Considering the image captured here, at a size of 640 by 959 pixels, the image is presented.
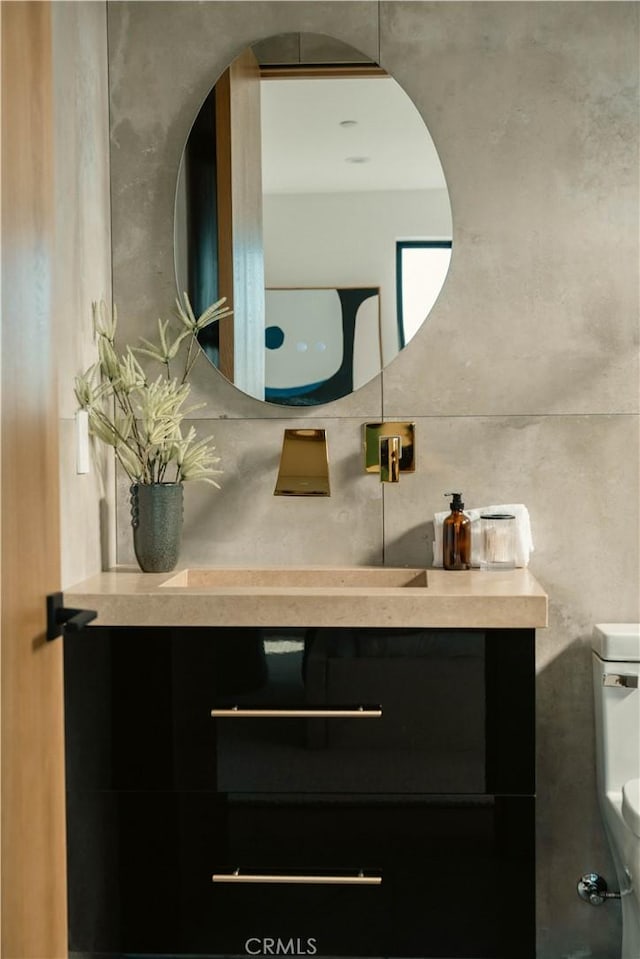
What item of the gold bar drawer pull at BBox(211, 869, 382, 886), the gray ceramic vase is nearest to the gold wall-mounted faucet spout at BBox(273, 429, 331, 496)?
the gray ceramic vase

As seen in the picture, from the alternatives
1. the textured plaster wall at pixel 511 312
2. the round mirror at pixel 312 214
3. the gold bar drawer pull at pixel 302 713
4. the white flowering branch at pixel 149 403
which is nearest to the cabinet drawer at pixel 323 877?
the gold bar drawer pull at pixel 302 713

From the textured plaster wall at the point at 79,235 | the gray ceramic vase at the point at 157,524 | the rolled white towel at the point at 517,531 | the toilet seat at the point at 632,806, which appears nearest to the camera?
the toilet seat at the point at 632,806

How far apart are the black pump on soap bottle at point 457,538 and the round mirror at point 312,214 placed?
383 millimetres

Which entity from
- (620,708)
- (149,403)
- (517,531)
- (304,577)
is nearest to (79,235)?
(149,403)

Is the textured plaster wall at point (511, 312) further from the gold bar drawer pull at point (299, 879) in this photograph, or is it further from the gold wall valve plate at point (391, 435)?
the gold bar drawer pull at point (299, 879)

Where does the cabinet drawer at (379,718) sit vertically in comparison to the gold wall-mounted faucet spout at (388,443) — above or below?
below

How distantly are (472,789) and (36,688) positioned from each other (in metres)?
0.96

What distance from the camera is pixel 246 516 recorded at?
2.38 meters

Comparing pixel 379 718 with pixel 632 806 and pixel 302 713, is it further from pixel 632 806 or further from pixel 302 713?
pixel 632 806

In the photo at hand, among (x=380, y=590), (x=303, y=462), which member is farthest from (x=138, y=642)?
(x=303, y=462)

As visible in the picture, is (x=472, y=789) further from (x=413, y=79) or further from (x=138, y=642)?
(x=413, y=79)

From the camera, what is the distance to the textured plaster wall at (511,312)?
90.8 inches

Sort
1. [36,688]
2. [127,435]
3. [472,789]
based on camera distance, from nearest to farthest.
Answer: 1. [36,688]
2. [472,789]
3. [127,435]

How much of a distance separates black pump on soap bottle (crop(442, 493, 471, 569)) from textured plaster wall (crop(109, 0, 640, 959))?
117 millimetres
